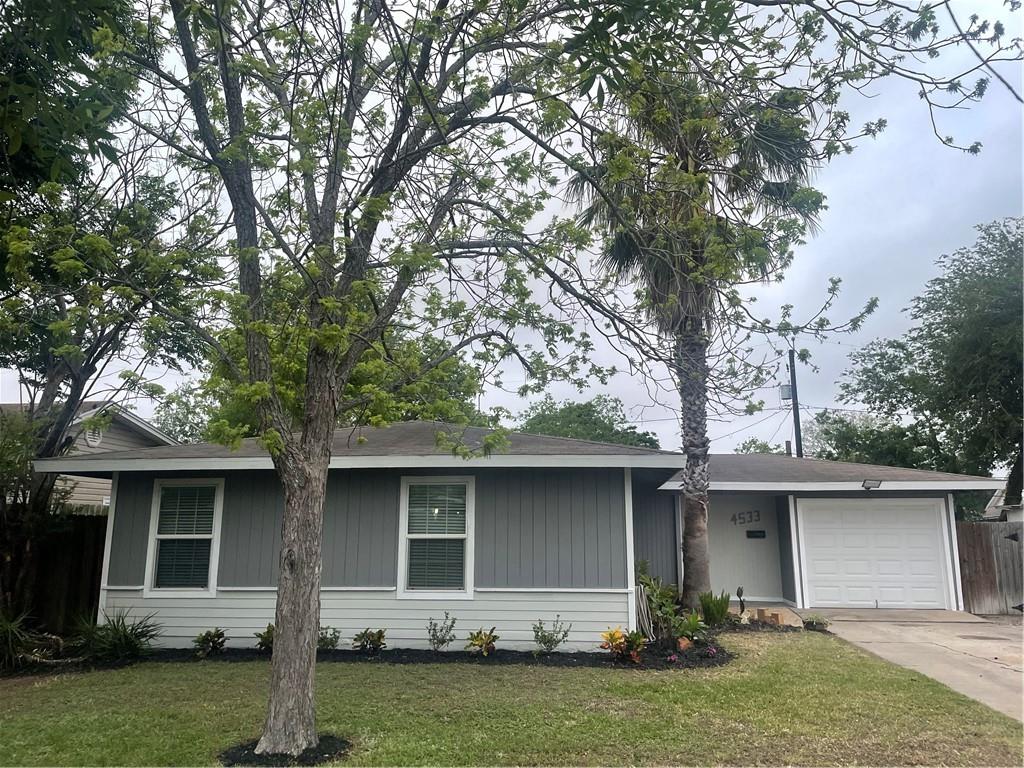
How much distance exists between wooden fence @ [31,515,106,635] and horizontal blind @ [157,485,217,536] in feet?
5.45

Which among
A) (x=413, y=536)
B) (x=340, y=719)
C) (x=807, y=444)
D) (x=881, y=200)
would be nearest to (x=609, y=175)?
(x=881, y=200)

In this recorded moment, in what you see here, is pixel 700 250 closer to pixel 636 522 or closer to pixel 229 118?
pixel 229 118

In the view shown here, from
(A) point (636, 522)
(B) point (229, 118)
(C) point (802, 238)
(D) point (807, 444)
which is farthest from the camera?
(D) point (807, 444)

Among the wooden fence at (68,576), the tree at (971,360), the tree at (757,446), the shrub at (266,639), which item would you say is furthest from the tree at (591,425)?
the shrub at (266,639)

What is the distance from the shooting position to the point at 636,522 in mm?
13398

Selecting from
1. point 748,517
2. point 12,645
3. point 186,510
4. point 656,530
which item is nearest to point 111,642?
point 12,645

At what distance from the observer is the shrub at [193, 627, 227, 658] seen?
9.16 meters

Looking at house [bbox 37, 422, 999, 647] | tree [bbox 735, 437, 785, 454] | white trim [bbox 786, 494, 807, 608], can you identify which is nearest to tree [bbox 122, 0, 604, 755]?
house [bbox 37, 422, 999, 647]

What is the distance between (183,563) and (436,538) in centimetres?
359

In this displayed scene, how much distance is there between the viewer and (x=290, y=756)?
5086 millimetres

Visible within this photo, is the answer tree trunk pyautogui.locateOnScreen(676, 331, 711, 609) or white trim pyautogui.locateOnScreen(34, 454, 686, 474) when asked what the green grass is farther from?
tree trunk pyautogui.locateOnScreen(676, 331, 711, 609)

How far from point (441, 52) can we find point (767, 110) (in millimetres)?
2682

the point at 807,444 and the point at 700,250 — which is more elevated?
the point at 807,444

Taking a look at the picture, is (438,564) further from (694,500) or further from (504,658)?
(694,500)
